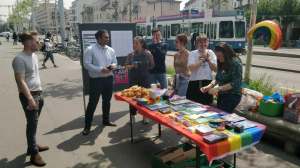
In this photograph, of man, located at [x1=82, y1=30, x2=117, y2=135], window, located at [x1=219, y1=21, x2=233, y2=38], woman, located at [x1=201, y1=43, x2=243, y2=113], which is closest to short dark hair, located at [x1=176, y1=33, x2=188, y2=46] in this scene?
woman, located at [x1=201, y1=43, x2=243, y2=113]

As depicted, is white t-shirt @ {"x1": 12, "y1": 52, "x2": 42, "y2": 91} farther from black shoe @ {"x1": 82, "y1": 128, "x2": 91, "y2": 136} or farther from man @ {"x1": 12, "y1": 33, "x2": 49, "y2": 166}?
black shoe @ {"x1": 82, "y1": 128, "x2": 91, "y2": 136}

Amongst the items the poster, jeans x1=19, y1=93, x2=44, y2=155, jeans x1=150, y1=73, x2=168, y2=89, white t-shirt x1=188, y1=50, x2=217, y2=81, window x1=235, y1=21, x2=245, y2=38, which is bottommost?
jeans x1=19, y1=93, x2=44, y2=155

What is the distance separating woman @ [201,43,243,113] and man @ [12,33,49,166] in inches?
109

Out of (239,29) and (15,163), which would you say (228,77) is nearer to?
(15,163)

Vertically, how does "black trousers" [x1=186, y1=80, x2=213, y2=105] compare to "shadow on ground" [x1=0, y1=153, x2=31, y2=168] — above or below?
above

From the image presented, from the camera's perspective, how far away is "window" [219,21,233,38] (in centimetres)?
1948

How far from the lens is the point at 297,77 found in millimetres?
12555

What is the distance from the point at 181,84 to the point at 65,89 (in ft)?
19.0

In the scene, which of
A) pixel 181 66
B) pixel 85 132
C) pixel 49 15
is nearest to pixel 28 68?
pixel 85 132

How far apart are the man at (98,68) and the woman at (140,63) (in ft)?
1.82

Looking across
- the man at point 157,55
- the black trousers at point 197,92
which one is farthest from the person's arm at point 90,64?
the black trousers at point 197,92

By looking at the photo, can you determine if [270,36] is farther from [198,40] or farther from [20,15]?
Result: [20,15]

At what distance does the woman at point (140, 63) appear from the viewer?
6055 mm

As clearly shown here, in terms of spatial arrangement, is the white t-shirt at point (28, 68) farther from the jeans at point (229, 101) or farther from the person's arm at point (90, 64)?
the jeans at point (229, 101)
